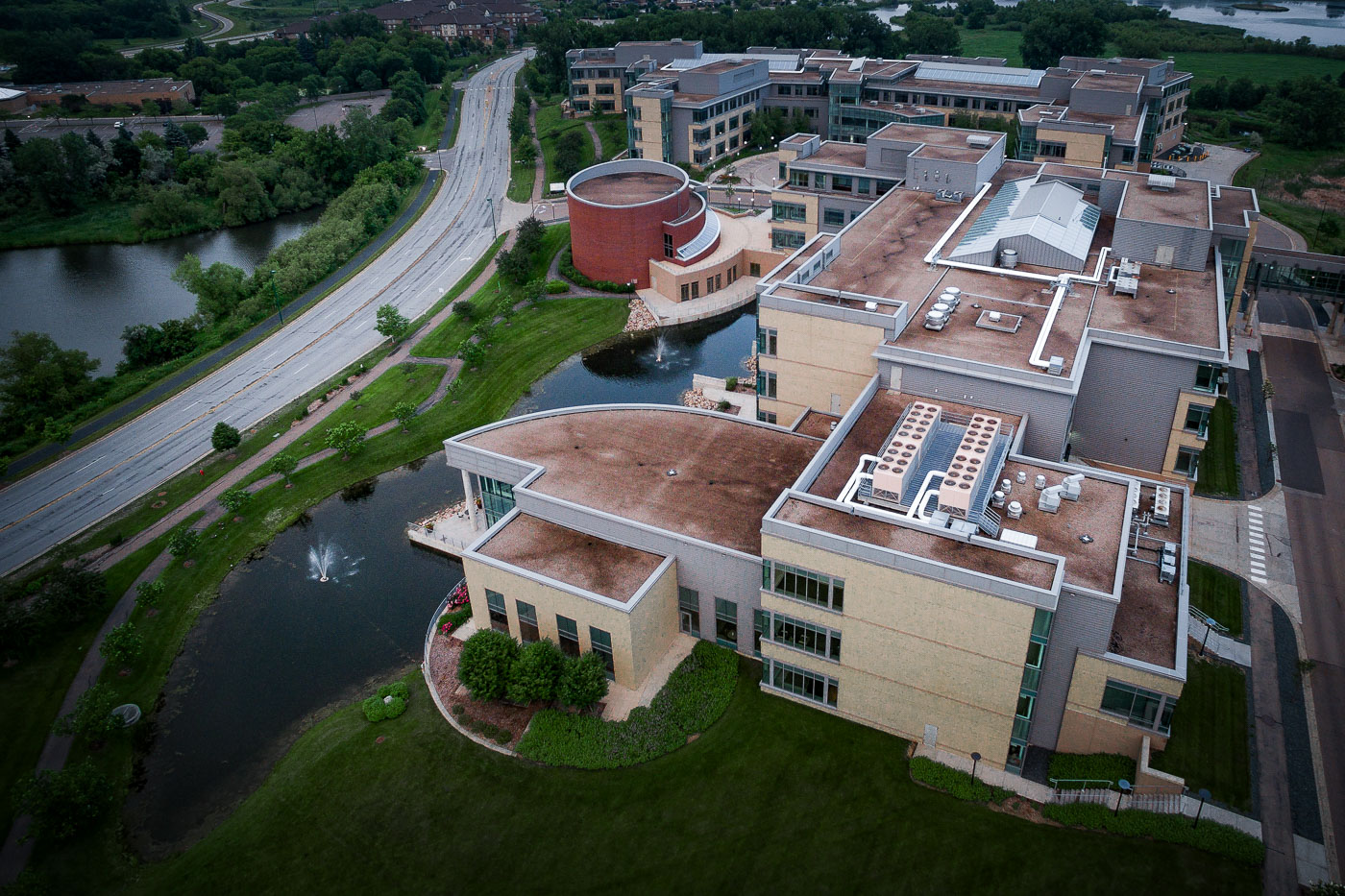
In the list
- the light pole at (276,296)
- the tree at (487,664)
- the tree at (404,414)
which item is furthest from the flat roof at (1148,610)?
the light pole at (276,296)

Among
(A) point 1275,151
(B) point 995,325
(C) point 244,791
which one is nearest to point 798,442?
(B) point 995,325

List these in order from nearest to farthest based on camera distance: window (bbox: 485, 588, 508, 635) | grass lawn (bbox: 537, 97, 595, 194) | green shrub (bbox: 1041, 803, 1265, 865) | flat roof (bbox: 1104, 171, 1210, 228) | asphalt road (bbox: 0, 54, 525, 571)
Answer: green shrub (bbox: 1041, 803, 1265, 865)
window (bbox: 485, 588, 508, 635)
asphalt road (bbox: 0, 54, 525, 571)
flat roof (bbox: 1104, 171, 1210, 228)
grass lawn (bbox: 537, 97, 595, 194)

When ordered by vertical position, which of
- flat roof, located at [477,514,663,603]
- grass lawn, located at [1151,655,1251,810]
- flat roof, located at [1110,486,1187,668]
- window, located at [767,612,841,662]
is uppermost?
flat roof, located at [1110,486,1187,668]

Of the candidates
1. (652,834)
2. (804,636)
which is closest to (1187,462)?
(804,636)

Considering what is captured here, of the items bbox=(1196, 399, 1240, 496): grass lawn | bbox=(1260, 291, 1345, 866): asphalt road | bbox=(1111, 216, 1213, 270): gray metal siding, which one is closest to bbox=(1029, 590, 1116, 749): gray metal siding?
bbox=(1260, 291, 1345, 866): asphalt road

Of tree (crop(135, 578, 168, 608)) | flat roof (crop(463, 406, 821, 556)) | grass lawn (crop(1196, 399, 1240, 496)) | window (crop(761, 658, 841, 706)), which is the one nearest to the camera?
window (crop(761, 658, 841, 706))

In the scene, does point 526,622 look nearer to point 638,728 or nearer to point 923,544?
point 638,728

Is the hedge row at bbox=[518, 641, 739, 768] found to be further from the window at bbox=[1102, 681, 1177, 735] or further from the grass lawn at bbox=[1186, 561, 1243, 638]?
the grass lawn at bbox=[1186, 561, 1243, 638]
